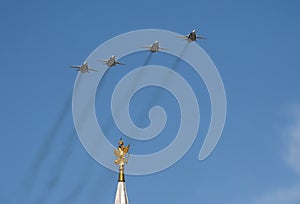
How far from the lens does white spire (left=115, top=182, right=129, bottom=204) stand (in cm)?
7044

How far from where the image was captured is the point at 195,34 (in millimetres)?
93250

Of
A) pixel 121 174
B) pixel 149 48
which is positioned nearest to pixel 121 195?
pixel 121 174

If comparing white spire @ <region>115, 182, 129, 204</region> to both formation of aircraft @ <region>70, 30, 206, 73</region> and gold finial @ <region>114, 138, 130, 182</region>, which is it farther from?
formation of aircraft @ <region>70, 30, 206, 73</region>

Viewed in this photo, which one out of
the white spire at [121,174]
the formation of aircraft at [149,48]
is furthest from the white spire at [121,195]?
the formation of aircraft at [149,48]

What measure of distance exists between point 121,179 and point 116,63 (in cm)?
2668

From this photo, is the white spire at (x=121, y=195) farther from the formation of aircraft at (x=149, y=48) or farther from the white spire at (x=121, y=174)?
the formation of aircraft at (x=149, y=48)

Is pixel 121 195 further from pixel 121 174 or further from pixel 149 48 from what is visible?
pixel 149 48

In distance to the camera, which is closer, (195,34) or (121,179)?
(121,179)

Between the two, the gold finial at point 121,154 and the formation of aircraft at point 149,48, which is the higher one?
the formation of aircraft at point 149,48

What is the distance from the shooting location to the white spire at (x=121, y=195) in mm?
70438

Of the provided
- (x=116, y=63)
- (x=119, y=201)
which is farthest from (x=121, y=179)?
(x=116, y=63)

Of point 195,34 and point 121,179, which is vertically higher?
point 195,34

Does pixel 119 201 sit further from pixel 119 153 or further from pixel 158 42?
pixel 158 42

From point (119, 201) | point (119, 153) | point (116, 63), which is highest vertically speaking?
point (116, 63)
